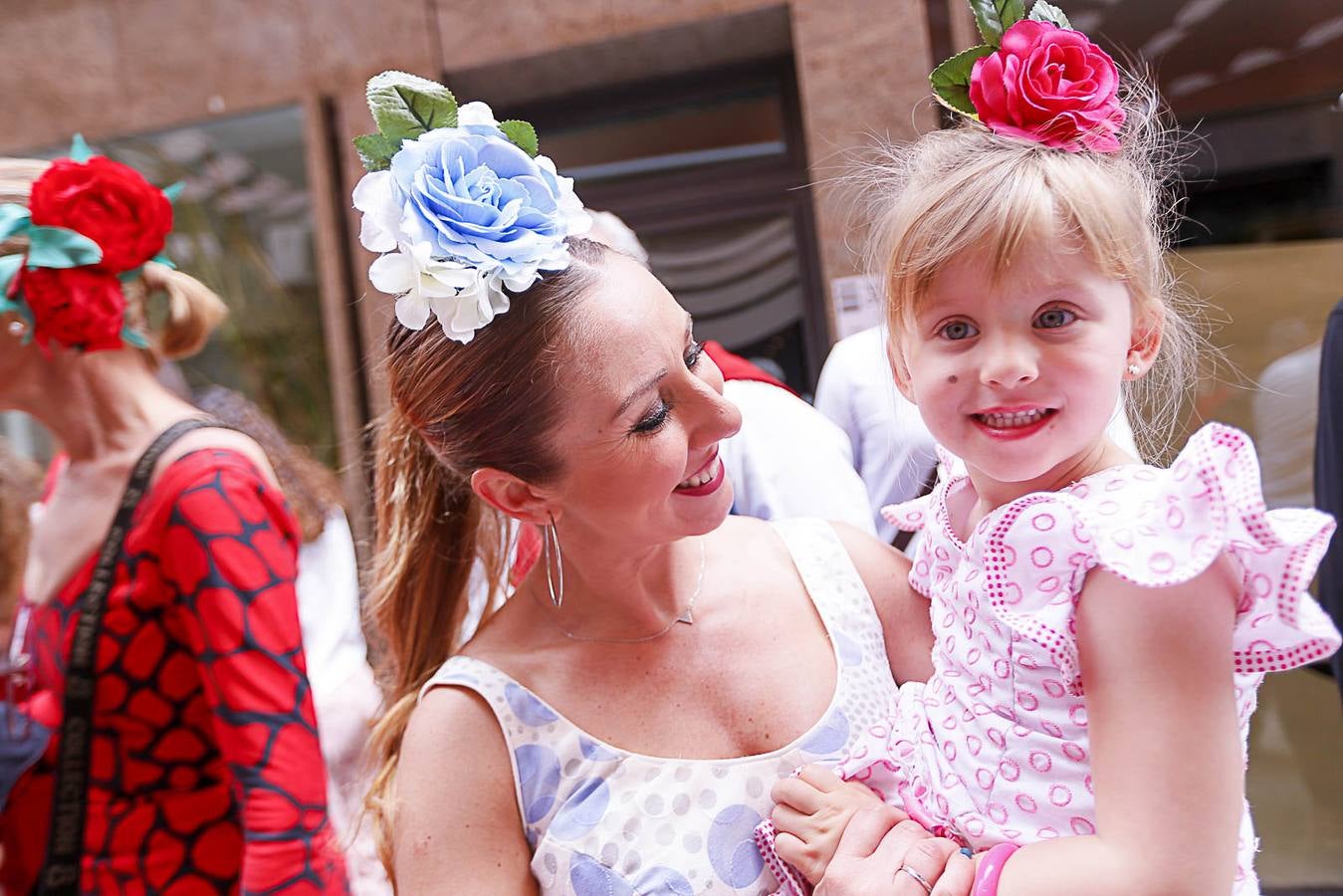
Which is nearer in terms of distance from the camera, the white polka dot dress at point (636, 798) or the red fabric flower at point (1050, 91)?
the red fabric flower at point (1050, 91)

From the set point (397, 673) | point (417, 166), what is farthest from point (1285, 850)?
point (417, 166)

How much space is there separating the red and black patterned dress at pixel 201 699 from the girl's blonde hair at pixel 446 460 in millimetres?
252

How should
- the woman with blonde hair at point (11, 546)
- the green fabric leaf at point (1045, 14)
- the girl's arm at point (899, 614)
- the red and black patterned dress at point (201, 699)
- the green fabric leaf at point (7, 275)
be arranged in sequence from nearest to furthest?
the green fabric leaf at point (1045, 14)
the girl's arm at point (899, 614)
the red and black patterned dress at point (201, 699)
the green fabric leaf at point (7, 275)
the woman with blonde hair at point (11, 546)

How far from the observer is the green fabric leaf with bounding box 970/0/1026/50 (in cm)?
147

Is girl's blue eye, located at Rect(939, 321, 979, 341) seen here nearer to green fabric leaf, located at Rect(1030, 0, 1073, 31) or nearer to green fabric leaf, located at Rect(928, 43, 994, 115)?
green fabric leaf, located at Rect(928, 43, 994, 115)

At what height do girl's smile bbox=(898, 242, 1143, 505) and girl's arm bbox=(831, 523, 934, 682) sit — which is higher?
girl's smile bbox=(898, 242, 1143, 505)

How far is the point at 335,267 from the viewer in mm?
5309

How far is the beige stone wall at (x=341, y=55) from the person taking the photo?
4.53 m

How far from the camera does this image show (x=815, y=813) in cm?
144

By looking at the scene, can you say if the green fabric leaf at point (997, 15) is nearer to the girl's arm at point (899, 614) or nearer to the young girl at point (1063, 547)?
the young girl at point (1063, 547)

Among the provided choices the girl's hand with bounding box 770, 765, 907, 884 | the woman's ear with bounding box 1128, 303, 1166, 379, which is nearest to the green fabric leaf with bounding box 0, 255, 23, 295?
the girl's hand with bounding box 770, 765, 907, 884

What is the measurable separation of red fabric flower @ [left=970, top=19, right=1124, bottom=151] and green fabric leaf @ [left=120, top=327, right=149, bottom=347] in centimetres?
184

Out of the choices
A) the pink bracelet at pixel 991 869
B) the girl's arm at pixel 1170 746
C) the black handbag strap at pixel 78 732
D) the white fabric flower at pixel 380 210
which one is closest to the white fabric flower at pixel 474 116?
the white fabric flower at pixel 380 210

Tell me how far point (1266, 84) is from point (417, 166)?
3555 millimetres
